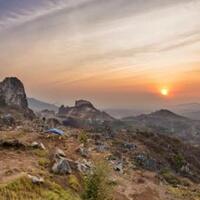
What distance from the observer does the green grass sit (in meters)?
37.8

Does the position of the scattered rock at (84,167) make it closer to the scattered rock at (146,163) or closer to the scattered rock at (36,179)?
the scattered rock at (36,179)

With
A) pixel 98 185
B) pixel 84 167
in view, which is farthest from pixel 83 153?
pixel 98 185

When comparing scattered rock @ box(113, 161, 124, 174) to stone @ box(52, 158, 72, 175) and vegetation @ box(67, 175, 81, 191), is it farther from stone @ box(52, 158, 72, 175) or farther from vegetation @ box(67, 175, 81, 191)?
vegetation @ box(67, 175, 81, 191)

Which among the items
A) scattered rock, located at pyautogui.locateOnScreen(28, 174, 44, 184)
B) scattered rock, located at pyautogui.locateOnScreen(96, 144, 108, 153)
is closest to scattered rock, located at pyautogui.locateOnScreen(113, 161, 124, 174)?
scattered rock, located at pyautogui.locateOnScreen(96, 144, 108, 153)

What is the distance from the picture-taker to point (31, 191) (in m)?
40.6

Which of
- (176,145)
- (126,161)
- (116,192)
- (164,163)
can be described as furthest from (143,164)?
(176,145)

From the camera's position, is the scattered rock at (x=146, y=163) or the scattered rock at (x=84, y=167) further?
the scattered rock at (x=146, y=163)

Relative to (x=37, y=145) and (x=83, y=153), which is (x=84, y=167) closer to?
(x=83, y=153)

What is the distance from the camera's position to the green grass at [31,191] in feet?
124

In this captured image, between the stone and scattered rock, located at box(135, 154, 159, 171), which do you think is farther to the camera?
scattered rock, located at box(135, 154, 159, 171)

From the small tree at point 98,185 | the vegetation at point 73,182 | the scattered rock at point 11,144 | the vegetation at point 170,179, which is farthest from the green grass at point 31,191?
the vegetation at point 170,179

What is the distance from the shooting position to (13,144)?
58.5 m

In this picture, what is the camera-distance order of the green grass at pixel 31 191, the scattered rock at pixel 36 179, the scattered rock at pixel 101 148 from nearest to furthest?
1. the green grass at pixel 31 191
2. the scattered rock at pixel 36 179
3. the scattered rock at pixel 101 148

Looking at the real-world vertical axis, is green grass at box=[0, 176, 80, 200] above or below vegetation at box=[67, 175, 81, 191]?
above
